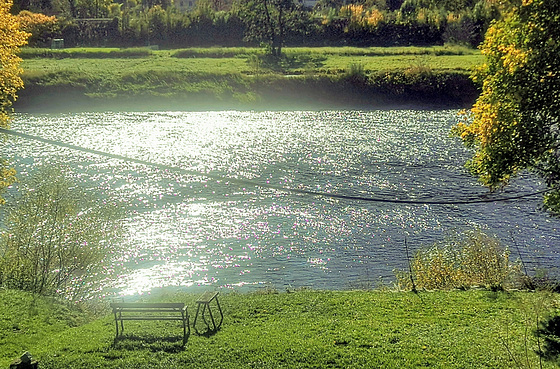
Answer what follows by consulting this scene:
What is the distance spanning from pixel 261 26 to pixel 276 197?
211 ft

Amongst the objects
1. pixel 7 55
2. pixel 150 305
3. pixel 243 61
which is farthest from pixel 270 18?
pixel 150 305

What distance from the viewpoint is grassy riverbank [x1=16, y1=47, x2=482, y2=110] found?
2982 inches

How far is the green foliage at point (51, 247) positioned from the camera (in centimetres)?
2644

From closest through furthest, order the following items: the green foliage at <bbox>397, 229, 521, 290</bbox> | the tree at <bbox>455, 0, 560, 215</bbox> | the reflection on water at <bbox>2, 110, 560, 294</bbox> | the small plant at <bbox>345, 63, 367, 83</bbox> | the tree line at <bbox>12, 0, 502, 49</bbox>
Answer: the tree at <bbox>455, 0, 560, 215</bbox> → the green foliage at <bbox>397, 229, 521, 290</bbox> → the reflection on water at <bbox>2, 110, 560, 294</bbox> → the small plant at <bbox>345, 63, 367, 83</bbox> → the tree line at <bbox>12, 0, 502, 49</bbox>

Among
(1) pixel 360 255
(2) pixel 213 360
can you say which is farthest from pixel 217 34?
(2) pixel 213 360

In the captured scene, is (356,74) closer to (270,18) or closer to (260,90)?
(260,90)

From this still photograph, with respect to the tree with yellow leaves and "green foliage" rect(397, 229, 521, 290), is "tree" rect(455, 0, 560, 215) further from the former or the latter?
the tree with yellow leaves

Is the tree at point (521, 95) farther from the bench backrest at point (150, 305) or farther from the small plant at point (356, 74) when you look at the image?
the small plant at point (356, 74)

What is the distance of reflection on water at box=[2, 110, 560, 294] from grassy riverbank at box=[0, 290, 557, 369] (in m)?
6.23

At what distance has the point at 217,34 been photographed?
110 metres

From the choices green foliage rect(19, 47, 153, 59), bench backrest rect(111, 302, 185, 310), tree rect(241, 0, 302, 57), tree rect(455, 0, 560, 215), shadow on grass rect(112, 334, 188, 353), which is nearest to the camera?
shadow on grass rect(112, 334, 188, 353)

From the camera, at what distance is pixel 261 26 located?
100312mm

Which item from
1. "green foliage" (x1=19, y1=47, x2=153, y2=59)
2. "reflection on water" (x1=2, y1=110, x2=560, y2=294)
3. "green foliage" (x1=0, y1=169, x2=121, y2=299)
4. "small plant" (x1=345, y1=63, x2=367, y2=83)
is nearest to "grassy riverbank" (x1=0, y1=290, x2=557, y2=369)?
"green foliage" (x1=0, y1=169, x2=121, y2=299)

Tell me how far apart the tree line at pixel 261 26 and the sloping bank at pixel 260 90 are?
724 inches
